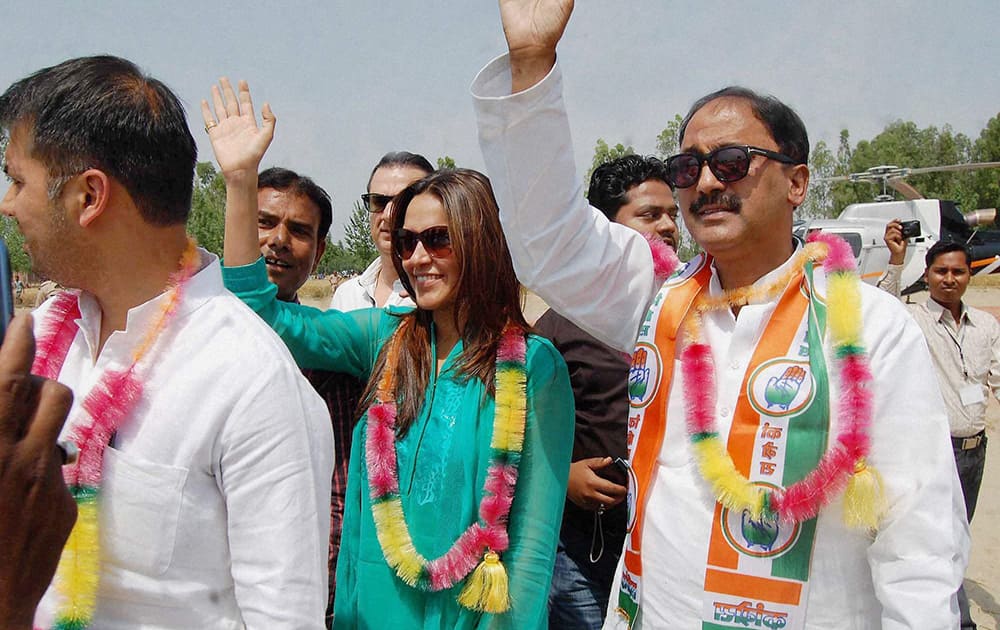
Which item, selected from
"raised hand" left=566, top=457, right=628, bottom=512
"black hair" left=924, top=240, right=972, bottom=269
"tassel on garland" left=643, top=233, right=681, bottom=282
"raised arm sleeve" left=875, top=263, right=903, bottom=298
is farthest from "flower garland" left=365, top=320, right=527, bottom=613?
"raised arm sleeve" left=875, top=263, right=903, bottom=298

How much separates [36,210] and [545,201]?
3.56 ft

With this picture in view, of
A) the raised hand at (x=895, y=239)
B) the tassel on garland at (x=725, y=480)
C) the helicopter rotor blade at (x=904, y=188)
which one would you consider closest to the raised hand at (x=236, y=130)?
the tassel on garland at (x=725, y=480)

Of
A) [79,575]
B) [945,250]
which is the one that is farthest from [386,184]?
[945,250]

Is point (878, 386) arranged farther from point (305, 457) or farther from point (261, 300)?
point (261, 300)

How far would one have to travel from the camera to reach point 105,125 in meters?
1.42

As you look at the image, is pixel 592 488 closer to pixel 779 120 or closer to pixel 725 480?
pixel 725 480

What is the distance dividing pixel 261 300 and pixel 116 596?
91cm

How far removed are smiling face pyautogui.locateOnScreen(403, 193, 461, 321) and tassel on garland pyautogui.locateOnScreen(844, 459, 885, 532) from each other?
118 centimetres

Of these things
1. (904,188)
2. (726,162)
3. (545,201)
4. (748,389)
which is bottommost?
(748,389)

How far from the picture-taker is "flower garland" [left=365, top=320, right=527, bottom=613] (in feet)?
6.64

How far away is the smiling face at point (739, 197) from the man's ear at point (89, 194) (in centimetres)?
135

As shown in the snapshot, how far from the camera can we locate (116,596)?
1396 millimetres

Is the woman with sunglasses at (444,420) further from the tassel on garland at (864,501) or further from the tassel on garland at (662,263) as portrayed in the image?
the tassel on garland at (864,501)

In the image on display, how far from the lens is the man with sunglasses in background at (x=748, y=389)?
170cm
